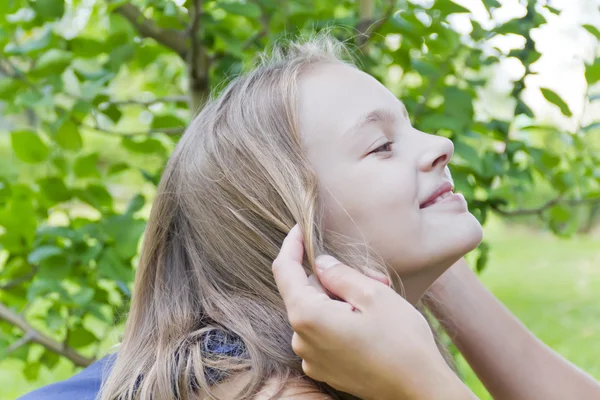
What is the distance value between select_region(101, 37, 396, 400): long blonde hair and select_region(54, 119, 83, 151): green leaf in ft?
1.98

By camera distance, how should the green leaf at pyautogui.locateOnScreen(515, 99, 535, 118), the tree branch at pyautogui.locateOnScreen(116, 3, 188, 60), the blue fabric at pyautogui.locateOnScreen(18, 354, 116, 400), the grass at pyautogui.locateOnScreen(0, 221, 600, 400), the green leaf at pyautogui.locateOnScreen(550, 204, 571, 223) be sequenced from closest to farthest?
the blue fabric at pyautogui.locateOnScreen(18, 354, 116, 400)
the green leaf at pyautogui.locateOnScreen(515, 99, 535, 118)
the tree branch at pyautogui.locateOnScreen(116, 3, 188, 60)
the green leaf at pyautogui.locateOnScreen(550, 204, 571, 223)
the grass at pyautogui.locateOnScreen(0, 221, 600, 400)

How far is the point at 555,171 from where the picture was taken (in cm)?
236

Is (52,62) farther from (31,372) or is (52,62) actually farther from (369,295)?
(369,295)

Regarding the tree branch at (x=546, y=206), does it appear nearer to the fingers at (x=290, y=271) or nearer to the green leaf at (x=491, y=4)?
the green leaf at (x=491, y=4)

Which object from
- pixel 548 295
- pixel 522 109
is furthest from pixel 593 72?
pixel 548 295

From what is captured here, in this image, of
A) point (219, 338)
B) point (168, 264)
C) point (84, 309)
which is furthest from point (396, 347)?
point (84, 309)

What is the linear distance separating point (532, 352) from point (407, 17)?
Answer: 0.93 meters

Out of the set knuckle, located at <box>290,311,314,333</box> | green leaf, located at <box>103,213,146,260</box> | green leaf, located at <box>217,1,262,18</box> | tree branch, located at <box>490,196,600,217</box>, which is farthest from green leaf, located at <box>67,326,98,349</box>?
knuckle, located at <box>290,311,314,333</box>

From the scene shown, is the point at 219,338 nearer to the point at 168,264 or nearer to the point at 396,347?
the point at 168,264

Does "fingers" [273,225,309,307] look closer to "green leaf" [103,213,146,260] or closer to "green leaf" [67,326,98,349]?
"green leaf" [103,213,146,260]

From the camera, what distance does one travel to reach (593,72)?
1940 mm

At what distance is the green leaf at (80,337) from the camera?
7.76ft

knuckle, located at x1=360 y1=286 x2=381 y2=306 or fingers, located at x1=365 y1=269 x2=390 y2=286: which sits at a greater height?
knuckle, located at x1=360 y1=286 x2=381 y2=306

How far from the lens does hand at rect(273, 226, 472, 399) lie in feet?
3.55
